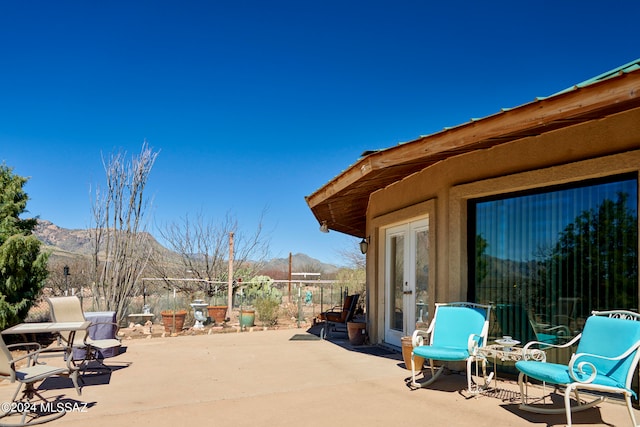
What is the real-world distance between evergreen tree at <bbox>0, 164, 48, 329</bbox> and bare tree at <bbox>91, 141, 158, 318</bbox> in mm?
1891

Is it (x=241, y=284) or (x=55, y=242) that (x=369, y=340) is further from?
(x=55, y=242)

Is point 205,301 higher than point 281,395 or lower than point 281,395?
higher

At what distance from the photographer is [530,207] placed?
546 centimetres

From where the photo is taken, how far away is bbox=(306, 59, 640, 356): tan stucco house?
4.46 m

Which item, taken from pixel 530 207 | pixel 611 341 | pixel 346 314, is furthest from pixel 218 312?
pixel 611 341

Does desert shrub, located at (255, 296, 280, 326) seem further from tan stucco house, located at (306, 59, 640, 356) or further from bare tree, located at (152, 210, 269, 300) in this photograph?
tan stucco house, located at (306, 59, 640, 356)

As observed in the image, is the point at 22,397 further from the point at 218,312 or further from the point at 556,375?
the point at 218,312

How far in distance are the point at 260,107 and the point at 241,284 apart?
20.4 feet

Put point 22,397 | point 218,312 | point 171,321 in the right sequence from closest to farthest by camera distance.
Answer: point 22,397
point 171,321
point 218,312

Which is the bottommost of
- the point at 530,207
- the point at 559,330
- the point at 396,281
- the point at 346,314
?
the point at 346,314

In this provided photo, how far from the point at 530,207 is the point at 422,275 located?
2.25 m

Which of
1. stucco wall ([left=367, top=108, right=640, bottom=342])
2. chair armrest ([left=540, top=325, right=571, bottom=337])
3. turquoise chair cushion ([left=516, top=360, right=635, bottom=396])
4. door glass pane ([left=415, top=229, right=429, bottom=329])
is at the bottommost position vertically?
turquoise chair cushion ([left=516, top=360, right=635, bottom=396])

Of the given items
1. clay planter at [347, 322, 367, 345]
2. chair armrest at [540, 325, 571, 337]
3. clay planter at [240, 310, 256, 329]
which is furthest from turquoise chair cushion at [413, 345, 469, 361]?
clay planter at [240, 310, 256, 329]

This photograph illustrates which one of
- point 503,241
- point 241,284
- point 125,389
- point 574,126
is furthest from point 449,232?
point 241,284
